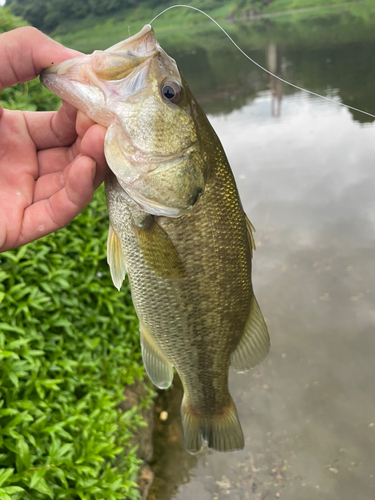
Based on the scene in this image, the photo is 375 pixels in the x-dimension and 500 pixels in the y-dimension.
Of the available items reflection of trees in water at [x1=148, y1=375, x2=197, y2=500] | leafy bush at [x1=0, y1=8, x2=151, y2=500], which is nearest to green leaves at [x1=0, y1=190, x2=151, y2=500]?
leafy bush at [x1=0, y1=8, x2=151, y2=500]

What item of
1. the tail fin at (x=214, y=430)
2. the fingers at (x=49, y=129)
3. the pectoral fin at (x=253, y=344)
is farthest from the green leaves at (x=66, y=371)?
the pectoral fin at (x=253, y=344)

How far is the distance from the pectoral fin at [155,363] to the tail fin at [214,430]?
0.74 feet

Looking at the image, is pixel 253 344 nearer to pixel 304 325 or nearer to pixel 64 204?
pixel 64 204

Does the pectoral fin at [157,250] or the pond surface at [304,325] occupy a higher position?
the pectoral fin at [157,250]

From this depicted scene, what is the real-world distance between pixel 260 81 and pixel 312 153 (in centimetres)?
697

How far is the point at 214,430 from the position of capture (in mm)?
1948

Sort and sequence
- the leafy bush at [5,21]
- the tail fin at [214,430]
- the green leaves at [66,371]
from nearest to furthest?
the tail fin at [214,430]
the green leaves at [66,371]
the leafy bush at [5,21]

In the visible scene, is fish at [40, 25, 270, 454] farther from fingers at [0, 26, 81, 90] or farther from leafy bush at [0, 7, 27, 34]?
leafy bush at [0, 7, 27, 34]

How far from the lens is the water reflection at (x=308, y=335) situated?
292 centimetres

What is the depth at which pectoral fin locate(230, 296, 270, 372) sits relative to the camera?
1.75 metres

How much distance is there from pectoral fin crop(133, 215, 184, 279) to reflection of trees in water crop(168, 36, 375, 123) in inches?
326

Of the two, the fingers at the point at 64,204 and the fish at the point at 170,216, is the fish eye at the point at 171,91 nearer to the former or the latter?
the fish at the point at 170,216

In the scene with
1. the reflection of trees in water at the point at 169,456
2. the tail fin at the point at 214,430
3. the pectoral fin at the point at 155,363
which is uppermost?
the pectoral fin at the point at 155,363

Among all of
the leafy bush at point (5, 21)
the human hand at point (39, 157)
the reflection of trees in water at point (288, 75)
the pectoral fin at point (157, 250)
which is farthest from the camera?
the reflection of trees in water at point (288, 75)
